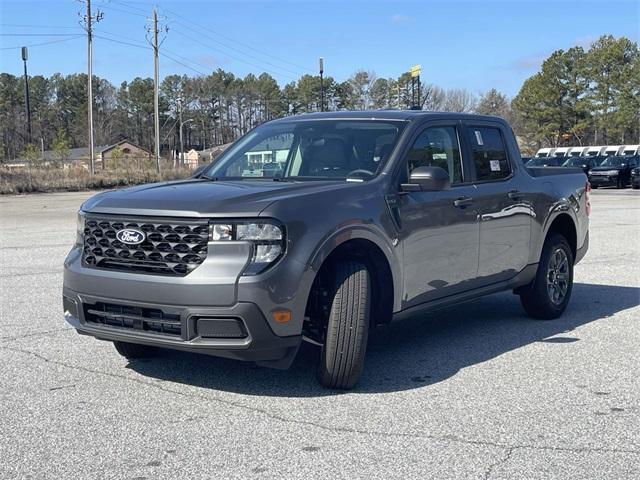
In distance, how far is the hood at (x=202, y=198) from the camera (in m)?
4.79

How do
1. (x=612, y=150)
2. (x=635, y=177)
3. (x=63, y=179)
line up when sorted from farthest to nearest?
(x=612, y=150), (x=63, y=179), (x=635, y=177)

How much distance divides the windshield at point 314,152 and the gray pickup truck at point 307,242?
0.5 inches

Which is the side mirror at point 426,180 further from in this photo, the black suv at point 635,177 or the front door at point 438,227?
the black suv at point 635,177

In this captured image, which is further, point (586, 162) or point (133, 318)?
Result: point (586, 162)

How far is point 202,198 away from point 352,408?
1.57 m

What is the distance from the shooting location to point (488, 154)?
22.8 feet

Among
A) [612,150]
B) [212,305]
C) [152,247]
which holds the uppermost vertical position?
[612,150]

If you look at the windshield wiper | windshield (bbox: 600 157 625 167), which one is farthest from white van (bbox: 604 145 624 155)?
the windshield wiper

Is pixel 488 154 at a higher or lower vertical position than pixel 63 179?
higher

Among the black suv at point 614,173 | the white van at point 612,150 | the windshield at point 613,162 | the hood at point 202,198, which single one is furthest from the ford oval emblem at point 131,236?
the white van at point 612,150

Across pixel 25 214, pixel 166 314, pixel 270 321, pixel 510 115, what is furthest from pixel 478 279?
pixel 510 115

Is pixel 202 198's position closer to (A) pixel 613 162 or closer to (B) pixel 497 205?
(B) pixel 497 205

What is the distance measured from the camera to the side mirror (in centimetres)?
A: 559

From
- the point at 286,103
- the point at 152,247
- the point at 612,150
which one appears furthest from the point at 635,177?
the point at 286,103
